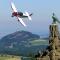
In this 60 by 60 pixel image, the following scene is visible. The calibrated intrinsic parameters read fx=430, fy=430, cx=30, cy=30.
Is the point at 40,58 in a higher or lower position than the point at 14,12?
lower

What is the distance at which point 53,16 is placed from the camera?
366ft

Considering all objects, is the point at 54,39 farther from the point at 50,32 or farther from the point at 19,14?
the point at 19,14

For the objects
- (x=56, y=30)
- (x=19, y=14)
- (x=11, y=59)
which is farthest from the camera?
(x=11, y=59)

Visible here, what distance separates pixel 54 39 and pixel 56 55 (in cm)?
403

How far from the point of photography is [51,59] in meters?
106

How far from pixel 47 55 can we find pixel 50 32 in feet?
19.2

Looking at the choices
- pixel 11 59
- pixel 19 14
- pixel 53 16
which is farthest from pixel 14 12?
pixel 11 59

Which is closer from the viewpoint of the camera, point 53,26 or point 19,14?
point 53,26

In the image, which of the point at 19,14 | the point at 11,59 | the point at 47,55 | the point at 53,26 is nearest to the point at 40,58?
the point at 47,55

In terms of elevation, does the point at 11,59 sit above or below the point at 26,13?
below

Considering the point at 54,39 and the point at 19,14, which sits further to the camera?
the point at 19,14

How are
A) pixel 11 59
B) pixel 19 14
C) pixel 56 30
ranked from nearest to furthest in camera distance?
pixel 56 30, pixel 19 14, pixel 11 59

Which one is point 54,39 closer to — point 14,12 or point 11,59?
point 14,12

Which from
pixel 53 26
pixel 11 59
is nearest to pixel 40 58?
pixel 53 26
